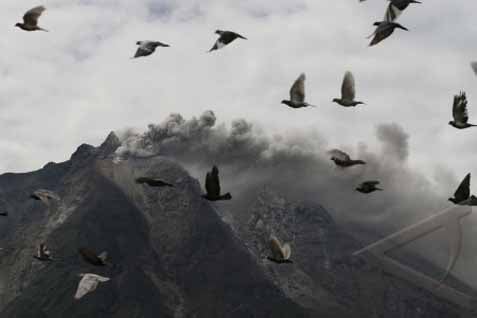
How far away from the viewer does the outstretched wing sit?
166 feet

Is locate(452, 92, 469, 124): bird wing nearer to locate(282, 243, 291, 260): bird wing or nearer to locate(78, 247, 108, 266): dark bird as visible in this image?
locate(282, 243, 291, 260): bird wing

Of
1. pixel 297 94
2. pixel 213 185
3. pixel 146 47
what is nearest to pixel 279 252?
pixel 213 185

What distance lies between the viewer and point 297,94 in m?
58.8

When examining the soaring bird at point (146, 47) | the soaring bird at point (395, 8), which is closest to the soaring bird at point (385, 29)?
the soaring bird at point (395, 8)

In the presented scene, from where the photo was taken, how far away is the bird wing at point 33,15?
58281 mm

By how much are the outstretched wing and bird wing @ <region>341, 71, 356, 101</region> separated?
457 inches

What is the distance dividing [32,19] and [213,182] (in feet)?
62.3

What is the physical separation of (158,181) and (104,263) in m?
6.59

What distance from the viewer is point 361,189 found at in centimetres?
6044

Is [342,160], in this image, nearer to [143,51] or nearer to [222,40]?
[222,40]

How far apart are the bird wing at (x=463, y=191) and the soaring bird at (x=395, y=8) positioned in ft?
42.1

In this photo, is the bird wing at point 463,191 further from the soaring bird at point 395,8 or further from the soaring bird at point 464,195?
the soaring bird at point 395,8

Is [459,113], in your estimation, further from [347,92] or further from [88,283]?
[88,283]

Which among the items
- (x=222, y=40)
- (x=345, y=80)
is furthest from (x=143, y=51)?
(x=345, y=80)
